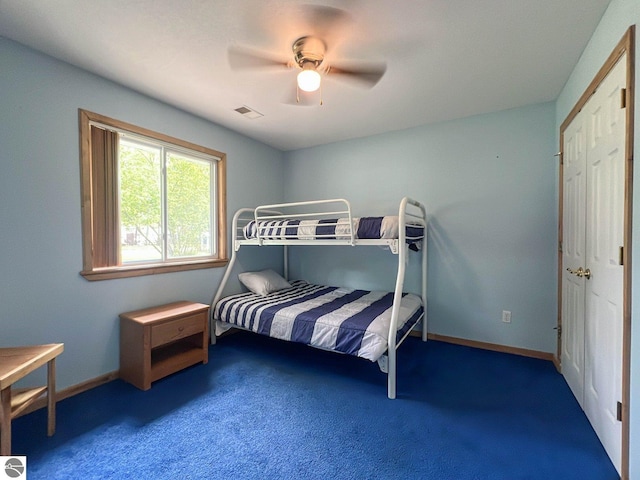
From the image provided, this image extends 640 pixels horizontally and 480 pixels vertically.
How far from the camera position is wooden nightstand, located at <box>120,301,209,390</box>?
7.00 ft

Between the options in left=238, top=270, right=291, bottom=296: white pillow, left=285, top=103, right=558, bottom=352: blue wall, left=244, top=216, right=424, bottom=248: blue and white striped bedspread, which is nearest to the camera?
left=244, top=216, right=424, bottom=248: blue and white striped bedspread

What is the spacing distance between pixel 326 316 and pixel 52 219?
2127mm

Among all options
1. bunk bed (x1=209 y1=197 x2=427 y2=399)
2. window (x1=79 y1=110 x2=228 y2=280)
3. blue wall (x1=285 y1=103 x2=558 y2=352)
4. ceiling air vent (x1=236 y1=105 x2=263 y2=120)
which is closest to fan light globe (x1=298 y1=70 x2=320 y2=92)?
bunk bed (x1=209 y1=197 x2=427 y2=399)

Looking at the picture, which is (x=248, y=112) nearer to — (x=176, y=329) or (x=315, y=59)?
(x=315, y=59)

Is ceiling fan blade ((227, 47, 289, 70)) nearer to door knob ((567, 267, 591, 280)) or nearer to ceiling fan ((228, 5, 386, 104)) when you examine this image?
ceiling fan ((228, 5, 386, 104))

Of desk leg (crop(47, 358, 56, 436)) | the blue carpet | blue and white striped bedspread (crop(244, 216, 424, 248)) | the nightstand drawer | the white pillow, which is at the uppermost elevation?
blue and white striped bedspread (crop(244, 216, 424, 248))

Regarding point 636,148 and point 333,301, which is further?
point 333,301

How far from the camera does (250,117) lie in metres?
2.95

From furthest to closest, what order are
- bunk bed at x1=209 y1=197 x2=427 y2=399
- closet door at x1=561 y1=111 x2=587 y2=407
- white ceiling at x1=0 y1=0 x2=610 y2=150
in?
1. bunk bed at x1=209 y1=197 x2=427 y2=399
2. closet door at x1=561 y1=111 x2=587 y2=407
3. white ceiling at x1=0 y1=0 x2=610 y2=150

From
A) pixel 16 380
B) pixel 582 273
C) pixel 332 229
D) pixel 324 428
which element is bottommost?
pixel 324 428

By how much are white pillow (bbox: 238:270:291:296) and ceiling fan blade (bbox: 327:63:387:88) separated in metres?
2.26

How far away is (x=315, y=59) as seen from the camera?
1.81m

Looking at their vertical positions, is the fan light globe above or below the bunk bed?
above

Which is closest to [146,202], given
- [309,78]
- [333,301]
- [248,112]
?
[248,112]
